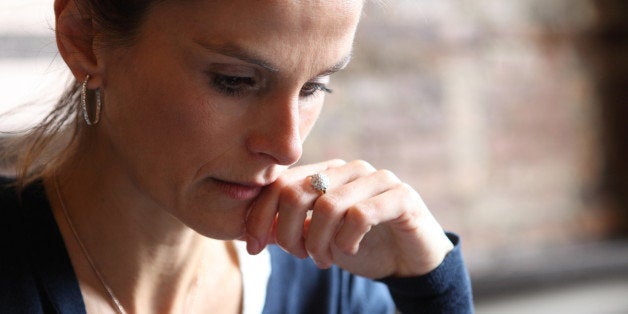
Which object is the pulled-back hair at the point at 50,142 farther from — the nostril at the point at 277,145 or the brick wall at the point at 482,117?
the brick wall at the point at 482,117

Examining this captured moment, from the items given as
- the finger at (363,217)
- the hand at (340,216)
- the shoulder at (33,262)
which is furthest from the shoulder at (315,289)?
the shoulder at (33,262)

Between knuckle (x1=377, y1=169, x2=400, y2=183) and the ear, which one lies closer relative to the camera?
the ear

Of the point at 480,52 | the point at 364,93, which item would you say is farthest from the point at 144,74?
the point at 480,52

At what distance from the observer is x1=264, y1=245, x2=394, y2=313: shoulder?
1.29 m

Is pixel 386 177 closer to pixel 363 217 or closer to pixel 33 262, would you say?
pixel 363 217

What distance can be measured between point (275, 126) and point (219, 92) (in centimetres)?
8

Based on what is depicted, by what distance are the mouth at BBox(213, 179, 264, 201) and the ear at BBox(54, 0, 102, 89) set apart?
212 mm

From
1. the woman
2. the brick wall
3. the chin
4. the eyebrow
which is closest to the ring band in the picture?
the woman

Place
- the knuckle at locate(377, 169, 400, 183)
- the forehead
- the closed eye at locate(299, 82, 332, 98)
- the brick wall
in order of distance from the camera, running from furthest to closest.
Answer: the brick wall < the knuckle at locate(377, 169, 400, 183) < the closed eye at locate(299, 82, 332, 98) < the forehead

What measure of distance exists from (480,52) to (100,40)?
1547 millimetres

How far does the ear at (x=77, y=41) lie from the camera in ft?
3.38

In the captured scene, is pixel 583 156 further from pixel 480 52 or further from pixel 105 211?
pixel 105 211

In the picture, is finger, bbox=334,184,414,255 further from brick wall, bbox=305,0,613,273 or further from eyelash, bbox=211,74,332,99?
brick wall, bbox=305,0,613,273

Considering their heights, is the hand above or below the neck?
above
